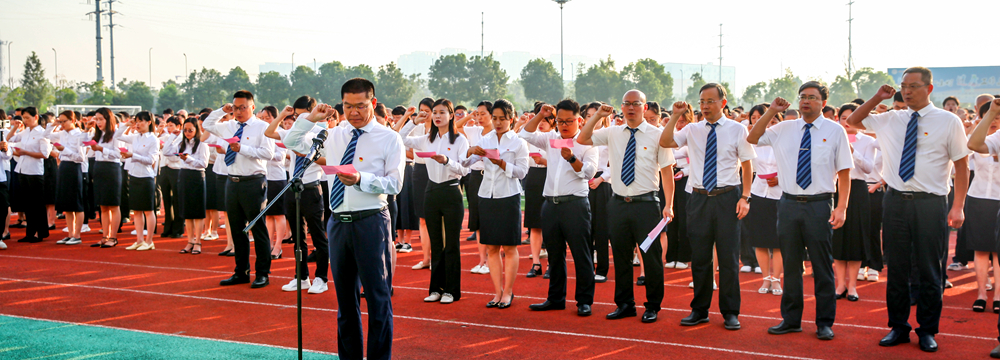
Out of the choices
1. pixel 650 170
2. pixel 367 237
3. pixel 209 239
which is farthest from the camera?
pixel 209 239

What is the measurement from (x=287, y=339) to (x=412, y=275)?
3199 millimetres

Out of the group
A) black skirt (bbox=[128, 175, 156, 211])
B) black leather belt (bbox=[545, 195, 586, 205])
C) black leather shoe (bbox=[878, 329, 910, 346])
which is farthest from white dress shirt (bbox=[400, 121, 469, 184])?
black skirt (bbox=[128, 175, 156, 211])

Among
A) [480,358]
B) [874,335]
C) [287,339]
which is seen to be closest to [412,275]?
[287,339]

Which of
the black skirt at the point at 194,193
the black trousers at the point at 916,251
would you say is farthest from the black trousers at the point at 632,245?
A: the black skirt at the point at 194,193

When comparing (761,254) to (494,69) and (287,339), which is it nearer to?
(287,339)

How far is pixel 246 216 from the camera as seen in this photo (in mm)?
8461

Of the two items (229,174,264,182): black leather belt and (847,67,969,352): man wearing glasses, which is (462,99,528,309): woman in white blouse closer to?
(229,174,264,182): black leather belt

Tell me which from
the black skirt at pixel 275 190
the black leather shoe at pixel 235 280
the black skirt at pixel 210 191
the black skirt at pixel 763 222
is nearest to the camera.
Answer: the black skirt at pixel 763 222

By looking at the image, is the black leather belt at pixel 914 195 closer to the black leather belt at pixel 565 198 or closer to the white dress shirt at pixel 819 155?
the white dress shirt at pixel 819 155

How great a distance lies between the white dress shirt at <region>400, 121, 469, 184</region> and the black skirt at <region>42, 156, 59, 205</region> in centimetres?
831

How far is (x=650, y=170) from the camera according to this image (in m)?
6.55

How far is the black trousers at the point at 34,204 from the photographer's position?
11656mm

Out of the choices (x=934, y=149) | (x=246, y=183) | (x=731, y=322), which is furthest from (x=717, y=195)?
(x=246, y=183)

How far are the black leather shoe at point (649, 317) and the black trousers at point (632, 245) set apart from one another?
0.04m
